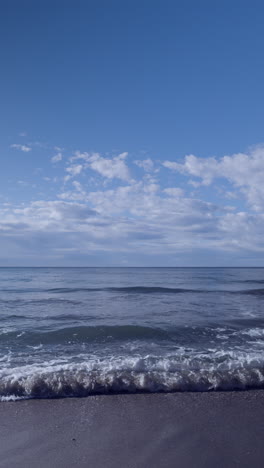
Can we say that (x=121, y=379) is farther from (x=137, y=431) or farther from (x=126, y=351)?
(x=126, y=351)

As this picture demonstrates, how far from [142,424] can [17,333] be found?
27.3 feet

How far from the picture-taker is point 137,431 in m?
4.41

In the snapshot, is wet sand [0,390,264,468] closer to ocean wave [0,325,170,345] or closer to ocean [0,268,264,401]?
ocean [0,268,264,401]

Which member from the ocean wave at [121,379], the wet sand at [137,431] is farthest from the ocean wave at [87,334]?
the wet sand at [137,431]

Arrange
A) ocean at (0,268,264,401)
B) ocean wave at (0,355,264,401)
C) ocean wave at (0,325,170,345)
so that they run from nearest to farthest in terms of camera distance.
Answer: ocean wave at (0,355,264,401) → ocean at (0,268,264,401) → ocean wave at (0,325,170,345)

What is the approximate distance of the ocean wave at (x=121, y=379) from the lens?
230 inches

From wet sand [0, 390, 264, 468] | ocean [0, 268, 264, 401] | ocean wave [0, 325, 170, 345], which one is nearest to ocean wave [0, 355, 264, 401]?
ocean [0, 268, 264, 401]

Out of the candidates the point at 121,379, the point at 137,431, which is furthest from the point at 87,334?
the point at 137,431

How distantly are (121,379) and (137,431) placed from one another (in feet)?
6.05

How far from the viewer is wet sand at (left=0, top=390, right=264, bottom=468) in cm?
376

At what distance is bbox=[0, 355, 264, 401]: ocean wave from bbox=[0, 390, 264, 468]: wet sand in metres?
0.28

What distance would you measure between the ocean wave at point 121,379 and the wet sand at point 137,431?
0.92 ft

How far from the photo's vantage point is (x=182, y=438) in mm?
4215

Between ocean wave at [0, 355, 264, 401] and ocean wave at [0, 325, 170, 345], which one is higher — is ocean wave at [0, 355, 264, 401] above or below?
above
